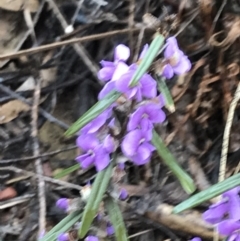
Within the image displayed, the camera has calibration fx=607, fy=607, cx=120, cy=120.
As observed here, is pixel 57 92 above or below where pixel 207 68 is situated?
above

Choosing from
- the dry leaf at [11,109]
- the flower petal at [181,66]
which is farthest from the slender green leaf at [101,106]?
the dry leaf at [11,109]

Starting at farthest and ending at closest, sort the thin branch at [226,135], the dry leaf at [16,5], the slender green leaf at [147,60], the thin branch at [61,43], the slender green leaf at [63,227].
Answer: the dry leaf at [16,5] → the thin branch at [61,43] → the thin branch at [226,135] → the slender green leaf at [63,227] → the slender green leaf at [147,60]

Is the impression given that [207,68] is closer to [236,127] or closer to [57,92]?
[236,127]

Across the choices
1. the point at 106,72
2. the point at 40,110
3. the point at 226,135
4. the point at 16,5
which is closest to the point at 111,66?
the point at 106,72

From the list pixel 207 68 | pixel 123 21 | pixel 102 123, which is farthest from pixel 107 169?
pixel 123 21

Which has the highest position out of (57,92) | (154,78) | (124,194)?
(57,92)

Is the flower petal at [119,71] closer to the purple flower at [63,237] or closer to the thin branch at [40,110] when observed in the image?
the purple flower at [63,237]

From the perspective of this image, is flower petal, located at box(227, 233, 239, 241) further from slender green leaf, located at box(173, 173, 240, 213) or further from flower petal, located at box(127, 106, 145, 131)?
flower petal, located at box(127, 106, 145, 131)
